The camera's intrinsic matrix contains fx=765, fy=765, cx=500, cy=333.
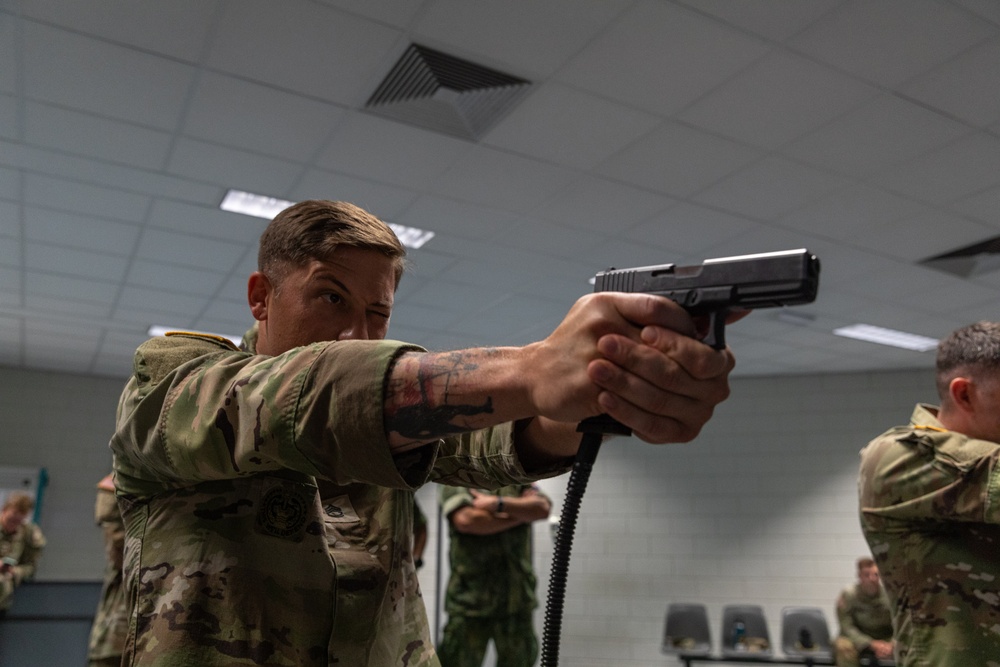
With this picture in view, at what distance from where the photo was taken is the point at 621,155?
3859 millimetres

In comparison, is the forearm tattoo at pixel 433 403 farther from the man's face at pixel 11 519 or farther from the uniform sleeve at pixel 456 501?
the man's face at pixel 11 519

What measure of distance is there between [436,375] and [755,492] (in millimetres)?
8269

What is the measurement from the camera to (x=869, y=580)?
5699mm

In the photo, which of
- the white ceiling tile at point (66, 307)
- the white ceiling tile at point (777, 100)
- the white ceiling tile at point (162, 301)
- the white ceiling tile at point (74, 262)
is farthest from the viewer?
the white ceiling tile at point (66, 307)

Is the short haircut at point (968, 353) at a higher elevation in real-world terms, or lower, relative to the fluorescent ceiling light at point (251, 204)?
lower

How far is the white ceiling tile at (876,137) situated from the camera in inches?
134

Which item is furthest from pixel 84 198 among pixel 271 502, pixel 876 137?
pixel 876 137

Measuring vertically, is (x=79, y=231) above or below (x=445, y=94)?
below

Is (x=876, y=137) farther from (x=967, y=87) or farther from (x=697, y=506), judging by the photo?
(x=697, y=506)

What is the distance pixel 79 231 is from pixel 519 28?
11.3ft

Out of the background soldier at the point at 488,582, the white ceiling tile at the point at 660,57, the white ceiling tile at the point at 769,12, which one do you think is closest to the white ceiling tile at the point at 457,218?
the white ceiling tile at the point at 660,57

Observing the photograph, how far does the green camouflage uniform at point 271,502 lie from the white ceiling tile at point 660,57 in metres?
2.17

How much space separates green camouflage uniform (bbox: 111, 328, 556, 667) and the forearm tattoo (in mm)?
15

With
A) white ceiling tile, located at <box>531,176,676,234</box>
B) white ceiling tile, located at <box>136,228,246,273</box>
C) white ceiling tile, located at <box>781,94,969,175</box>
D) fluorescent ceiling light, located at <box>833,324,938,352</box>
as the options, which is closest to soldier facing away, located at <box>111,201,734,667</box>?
white ceiling tile, located at <box>781,94,969,175</box>
